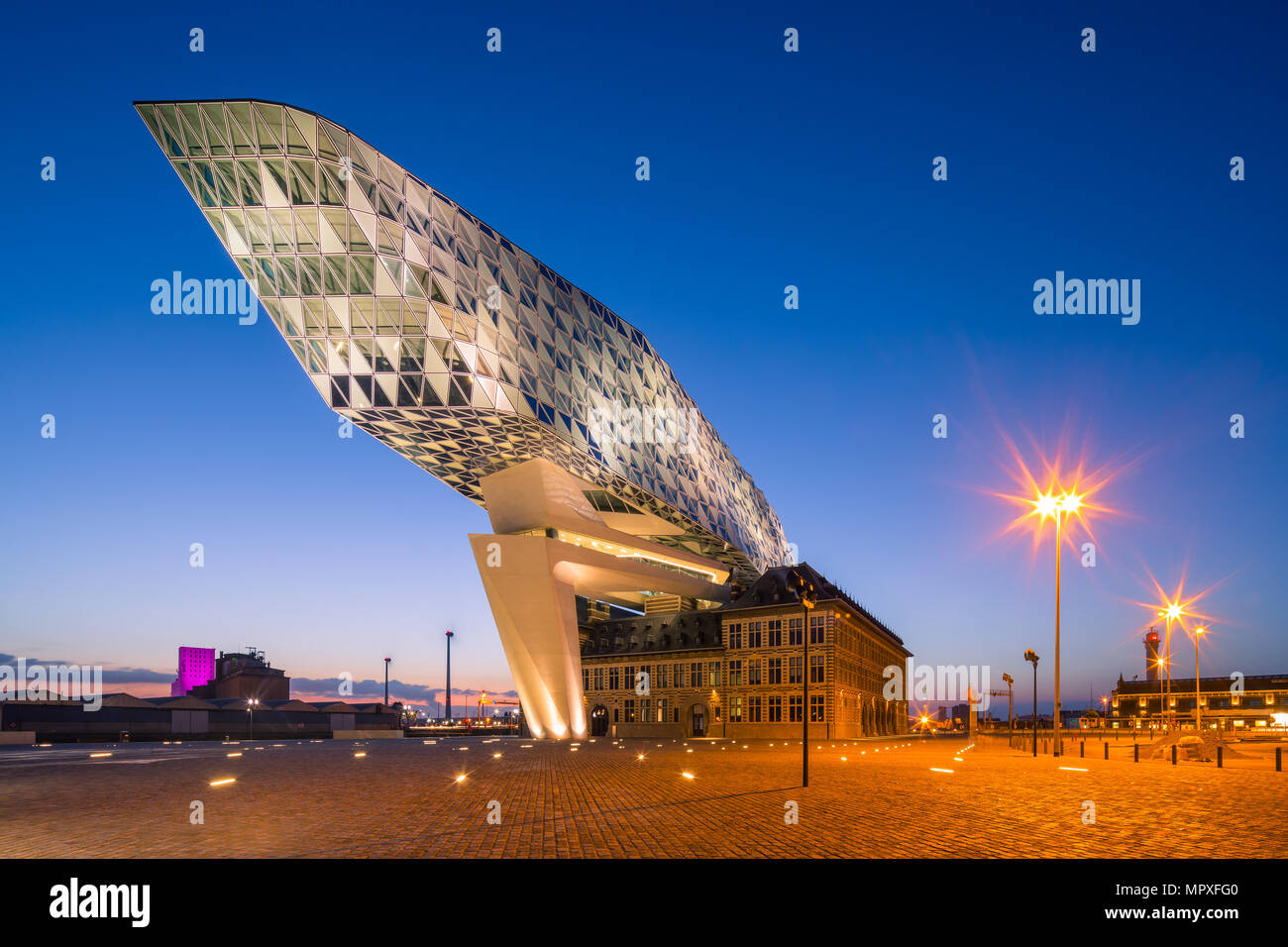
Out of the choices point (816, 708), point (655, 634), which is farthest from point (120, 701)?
point (816, 708)

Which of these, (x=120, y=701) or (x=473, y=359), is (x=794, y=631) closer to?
(x=473, y=359)

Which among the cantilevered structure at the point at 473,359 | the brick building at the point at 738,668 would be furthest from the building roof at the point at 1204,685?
the cantilevered structure at the point at 473,359

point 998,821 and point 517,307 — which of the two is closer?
point 998,821

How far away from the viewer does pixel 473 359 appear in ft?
164

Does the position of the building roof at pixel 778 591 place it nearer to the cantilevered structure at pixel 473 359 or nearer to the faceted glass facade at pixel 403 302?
the cantilevered structure at pixel 473 359

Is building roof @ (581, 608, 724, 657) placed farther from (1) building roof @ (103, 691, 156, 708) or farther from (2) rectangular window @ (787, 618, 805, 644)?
(1) building roof @ (103, 691, 156, 708)

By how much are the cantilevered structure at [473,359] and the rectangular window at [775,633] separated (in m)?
10.0

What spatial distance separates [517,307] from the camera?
54156 millimetres

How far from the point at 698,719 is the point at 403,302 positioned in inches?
2074
